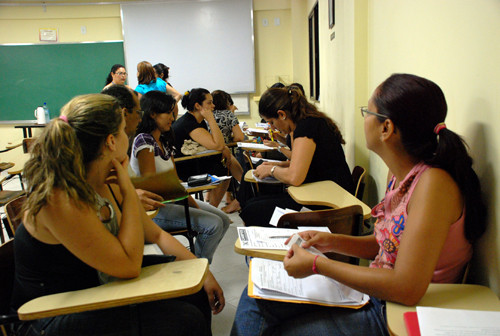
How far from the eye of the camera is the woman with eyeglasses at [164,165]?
223cm

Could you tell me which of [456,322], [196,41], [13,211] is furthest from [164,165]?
[196,41]

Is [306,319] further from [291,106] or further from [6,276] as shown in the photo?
[291,106]

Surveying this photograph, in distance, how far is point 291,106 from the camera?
2529mm

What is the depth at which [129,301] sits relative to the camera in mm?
1023

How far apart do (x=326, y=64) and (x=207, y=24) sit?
118 inches

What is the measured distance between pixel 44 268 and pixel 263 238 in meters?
0.69

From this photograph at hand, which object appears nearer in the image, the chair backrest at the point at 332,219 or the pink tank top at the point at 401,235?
the pink tank top at the point at 401,235

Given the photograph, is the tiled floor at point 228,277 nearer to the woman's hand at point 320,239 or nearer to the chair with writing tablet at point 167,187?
the chair with writing tablet at point 167,187

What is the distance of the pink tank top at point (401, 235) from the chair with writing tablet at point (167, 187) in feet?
3.76

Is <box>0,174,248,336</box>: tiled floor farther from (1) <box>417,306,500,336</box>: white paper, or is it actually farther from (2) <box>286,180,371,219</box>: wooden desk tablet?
(1) <box>417,306,500,336</box>: white paper

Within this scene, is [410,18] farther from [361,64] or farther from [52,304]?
[52,304]

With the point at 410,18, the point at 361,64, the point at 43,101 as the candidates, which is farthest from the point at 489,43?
the point at 43,101

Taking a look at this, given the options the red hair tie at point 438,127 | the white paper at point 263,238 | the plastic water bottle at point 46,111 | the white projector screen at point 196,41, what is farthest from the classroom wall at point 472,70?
the plastic water bottle at point 46,111

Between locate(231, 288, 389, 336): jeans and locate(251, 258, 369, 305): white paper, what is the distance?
38 millimetres
